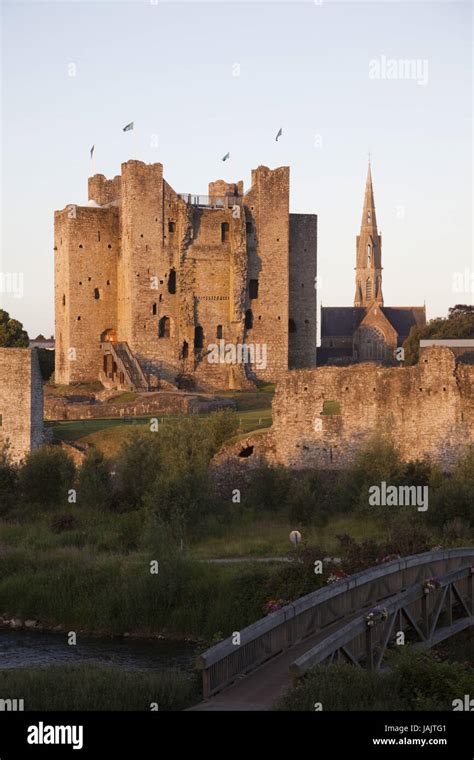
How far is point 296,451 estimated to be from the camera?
42.2 m

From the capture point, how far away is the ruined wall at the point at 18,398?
44344 millimetres

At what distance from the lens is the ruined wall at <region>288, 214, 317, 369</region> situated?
73750mm

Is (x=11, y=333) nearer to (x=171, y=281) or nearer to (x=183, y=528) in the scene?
(x=171, y=281)

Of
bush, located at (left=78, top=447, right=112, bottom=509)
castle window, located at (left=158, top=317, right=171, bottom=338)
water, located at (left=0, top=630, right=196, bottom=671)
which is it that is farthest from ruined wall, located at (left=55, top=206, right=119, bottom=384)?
water, located at (left=0, top=630, right=196, bottom=671)

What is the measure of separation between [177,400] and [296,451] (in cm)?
1751

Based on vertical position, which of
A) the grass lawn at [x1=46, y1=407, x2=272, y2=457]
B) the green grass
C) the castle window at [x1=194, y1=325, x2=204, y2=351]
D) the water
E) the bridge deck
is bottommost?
the water

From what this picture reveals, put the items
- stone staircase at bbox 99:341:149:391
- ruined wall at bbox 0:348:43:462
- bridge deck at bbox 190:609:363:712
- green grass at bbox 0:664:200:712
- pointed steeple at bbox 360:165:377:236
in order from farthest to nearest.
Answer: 1. pointed steeple at bbox 360:165:377:236
2. stone staircase at bbox 99:341:149:391
3. ruined wall at bbox 0:348:43:462
4. green grass at bbox 0:664:200:712
5. bridge deck at bbox 190:609:363:712

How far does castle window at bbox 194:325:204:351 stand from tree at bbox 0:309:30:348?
12249 mm

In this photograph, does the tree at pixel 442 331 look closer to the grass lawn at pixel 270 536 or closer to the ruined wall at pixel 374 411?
the ruined wall at pixel 374 411

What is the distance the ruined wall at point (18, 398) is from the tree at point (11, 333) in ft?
104

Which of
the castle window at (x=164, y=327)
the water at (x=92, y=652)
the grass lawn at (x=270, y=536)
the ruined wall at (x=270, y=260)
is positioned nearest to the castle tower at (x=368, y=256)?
the ruined wall at (x=270, y=260)

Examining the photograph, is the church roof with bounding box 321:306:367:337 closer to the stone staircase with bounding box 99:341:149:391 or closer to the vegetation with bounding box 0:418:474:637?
the stone staircase with bounding box 99:341:149:391

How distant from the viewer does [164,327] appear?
70.1 m
